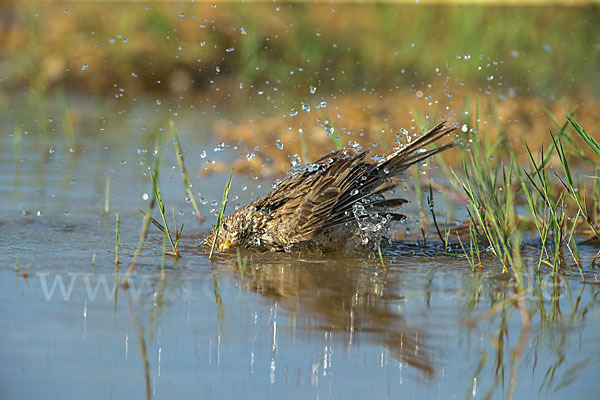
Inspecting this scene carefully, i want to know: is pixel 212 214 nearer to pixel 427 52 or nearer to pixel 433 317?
pixel 433 317

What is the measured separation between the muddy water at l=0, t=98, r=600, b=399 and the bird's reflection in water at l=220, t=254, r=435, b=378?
0.04ft

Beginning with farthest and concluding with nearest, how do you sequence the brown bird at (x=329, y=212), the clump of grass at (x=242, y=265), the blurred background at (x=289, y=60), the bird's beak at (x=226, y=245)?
the blurred background at (x=289, y=60) < the bird's beak at (x=226, y=245) < the brown bird at (x=329, y=212) < the clump of grass at (x=242, y=265)

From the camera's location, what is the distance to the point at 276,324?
13.4 ft

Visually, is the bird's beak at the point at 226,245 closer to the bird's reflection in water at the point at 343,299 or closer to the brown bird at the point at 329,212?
the brown bird at the point at 329,212

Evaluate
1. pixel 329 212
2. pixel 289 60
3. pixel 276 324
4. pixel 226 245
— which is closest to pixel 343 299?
pixel 276 324

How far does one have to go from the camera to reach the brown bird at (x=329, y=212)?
227 inches

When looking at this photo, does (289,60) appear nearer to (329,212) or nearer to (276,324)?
(329,212)

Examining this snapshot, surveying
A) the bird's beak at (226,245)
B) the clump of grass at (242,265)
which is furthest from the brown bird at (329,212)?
the clump of grass at (242,265)

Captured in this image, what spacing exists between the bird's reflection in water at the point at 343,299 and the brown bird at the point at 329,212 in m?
0.25

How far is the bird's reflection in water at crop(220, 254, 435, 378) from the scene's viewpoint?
12.7 feet

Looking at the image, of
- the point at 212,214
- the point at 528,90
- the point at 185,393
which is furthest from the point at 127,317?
the point at 528,90

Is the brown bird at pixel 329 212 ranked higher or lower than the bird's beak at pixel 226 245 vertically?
higher

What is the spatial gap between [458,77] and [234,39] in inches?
173

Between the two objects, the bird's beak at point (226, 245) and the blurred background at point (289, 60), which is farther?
the blurred background at point (289, 60)
